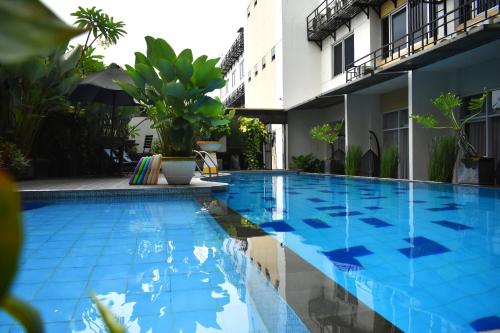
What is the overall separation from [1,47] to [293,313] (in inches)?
89.1

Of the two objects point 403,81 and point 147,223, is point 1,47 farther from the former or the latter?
point 403,81

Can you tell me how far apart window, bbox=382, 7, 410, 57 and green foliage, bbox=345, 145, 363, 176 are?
3471 mm

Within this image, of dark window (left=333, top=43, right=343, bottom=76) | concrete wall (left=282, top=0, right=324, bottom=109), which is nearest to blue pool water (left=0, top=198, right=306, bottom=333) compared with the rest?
dark window (left=333, top=43, right=343, bottom=76)

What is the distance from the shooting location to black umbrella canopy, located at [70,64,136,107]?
9.84m

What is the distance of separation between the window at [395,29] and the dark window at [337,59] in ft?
11.0

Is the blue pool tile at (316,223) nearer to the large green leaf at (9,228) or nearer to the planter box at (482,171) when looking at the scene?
the large green leaf at (9,228)

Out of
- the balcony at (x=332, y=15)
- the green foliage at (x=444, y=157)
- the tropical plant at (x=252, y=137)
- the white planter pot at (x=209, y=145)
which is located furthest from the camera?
A: the tropical plant at (x=252, y=137)

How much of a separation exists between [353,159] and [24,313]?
14.5 metres

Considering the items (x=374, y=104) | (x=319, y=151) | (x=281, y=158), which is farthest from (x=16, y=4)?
(x=281, y=158)

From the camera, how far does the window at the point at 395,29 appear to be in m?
14.1

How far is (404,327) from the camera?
7.15 feet

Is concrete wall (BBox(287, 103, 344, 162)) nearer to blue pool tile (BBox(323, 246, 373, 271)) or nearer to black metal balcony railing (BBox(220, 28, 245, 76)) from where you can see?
black metal balcony railing (BBox(220, 28, 245, 76))

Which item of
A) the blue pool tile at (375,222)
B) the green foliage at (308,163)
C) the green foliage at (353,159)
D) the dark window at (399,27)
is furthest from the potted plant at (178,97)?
the green foliage at (308,163)

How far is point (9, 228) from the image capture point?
24 cm
